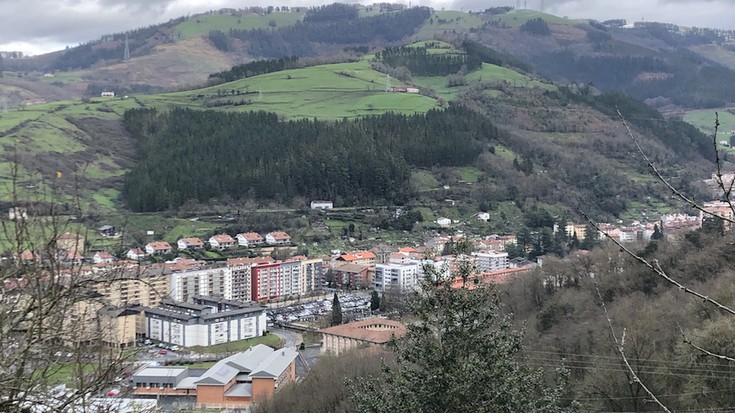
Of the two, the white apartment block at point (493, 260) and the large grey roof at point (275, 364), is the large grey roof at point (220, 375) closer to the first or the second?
the large grey roof at point (275, 364)

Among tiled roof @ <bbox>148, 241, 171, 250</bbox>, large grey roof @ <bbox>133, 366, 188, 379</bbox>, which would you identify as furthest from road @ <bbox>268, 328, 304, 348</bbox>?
tiled roof @ <bbox>148, 241, 171, 250</bbox>

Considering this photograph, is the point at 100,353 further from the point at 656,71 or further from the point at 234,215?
the point at 656,71

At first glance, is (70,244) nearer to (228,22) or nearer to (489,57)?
(489,57)

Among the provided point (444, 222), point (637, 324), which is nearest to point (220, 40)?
point (444, 222)

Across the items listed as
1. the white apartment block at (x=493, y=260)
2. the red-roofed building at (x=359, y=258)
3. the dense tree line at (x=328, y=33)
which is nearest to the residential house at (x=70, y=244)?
the white apartment block at (x=493, y=260)

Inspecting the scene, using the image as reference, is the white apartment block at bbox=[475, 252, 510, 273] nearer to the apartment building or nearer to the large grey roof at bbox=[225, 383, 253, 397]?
the apartment building

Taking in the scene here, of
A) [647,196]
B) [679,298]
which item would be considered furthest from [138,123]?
[679,298]
